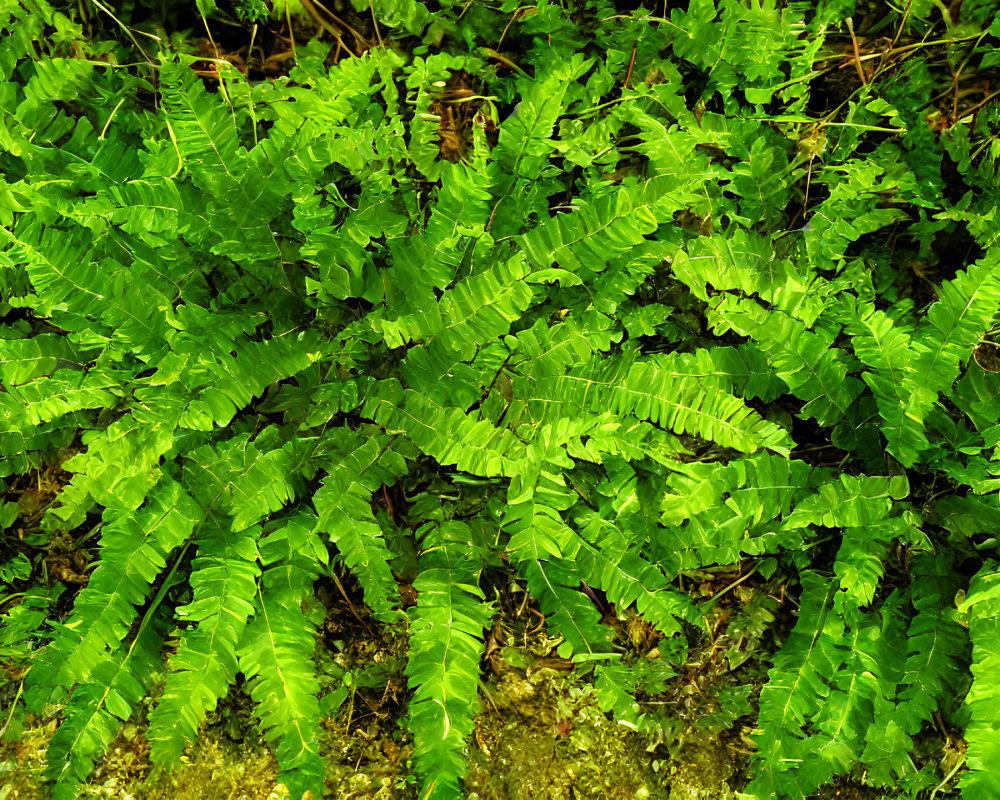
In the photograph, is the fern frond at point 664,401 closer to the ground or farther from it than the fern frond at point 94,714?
farther from it

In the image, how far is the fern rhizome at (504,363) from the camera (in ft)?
6.75

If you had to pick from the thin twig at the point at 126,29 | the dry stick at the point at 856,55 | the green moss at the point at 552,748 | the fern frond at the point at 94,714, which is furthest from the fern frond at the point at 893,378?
the thin twig at the point at 126,29

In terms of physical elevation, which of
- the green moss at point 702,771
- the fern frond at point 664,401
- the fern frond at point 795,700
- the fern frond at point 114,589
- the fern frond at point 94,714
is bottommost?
the green moss at point 702,771

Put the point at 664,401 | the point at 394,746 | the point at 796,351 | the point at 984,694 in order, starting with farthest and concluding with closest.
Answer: the point at 394,746, the point at 796,351, the point at 664,401, the point at 984,694

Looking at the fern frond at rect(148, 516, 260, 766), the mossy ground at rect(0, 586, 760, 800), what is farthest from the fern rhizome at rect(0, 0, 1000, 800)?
the mossy ground at rect(0, 586, 760, 800)

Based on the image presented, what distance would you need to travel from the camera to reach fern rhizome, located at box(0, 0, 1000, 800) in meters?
2.06

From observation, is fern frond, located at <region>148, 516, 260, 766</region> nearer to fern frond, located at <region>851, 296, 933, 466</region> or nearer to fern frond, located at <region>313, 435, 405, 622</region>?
fern frond, located at <region>313, 435, 405, 622</region>

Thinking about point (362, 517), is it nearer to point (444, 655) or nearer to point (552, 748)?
point (444, 655)

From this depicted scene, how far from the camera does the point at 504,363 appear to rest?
7.55 ft

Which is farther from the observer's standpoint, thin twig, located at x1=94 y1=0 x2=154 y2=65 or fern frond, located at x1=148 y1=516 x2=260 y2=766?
thin twig, located at x1=94 y1=0 x2=154 y2=65

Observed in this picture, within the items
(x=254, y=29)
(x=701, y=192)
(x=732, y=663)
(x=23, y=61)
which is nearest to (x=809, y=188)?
(x=701, y=192)

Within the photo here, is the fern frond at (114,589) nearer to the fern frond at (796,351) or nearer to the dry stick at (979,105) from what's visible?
the fern frond at (796,351)

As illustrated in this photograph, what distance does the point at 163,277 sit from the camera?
7.45 feet

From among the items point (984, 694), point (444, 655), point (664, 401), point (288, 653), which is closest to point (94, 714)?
point (288, 653)
